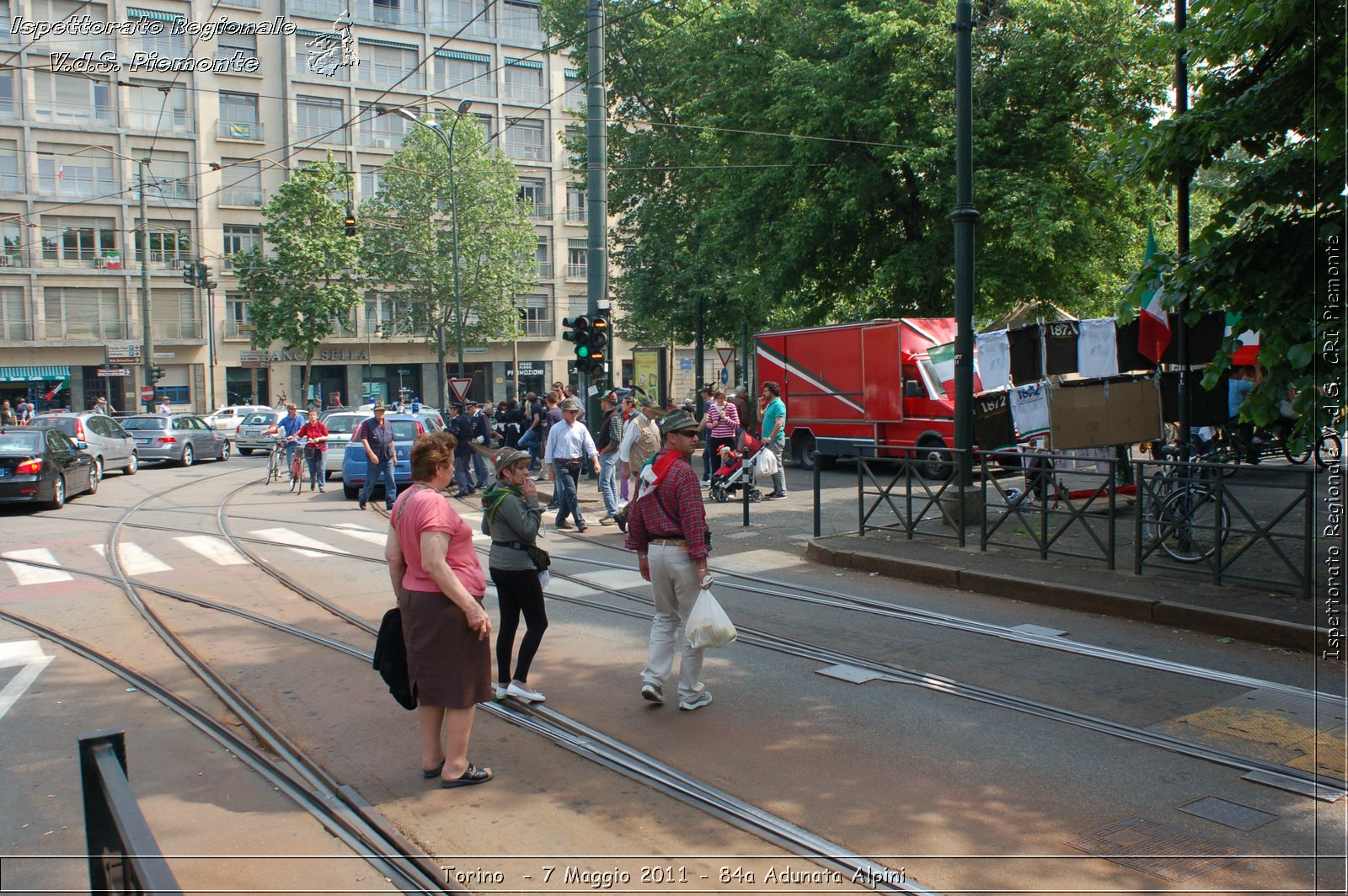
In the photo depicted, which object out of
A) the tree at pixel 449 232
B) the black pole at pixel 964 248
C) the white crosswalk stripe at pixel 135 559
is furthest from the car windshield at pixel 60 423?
the tree at pixel 449 232

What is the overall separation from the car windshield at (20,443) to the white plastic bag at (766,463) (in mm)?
12109

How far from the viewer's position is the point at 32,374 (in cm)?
4850

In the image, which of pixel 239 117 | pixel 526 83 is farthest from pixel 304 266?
pixel 526 83

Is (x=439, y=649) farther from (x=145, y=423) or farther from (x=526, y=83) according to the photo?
(x=526, y=83)

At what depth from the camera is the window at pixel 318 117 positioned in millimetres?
52216

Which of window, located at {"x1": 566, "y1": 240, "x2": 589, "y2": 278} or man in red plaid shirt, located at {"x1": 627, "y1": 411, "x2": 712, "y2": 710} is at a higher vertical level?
window, located at {"x1": 566, "y1": 240, "x2": 589, "y2": 278}

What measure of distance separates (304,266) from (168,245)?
11705mm

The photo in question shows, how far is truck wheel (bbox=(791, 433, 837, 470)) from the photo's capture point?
22828mm

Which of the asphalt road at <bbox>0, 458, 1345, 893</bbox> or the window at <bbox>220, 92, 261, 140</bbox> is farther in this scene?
the window at <bbox>220, 92, 261, 140</bbox>

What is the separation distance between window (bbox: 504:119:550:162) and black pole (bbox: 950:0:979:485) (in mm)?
48672

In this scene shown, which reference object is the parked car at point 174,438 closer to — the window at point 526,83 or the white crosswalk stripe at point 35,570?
the white crosswalk stripe at point 35,570

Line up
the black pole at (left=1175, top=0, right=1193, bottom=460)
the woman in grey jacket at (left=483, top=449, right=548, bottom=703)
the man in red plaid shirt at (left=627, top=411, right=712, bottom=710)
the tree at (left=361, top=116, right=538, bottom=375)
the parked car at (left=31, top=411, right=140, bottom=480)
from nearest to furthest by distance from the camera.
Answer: the man in red plaid shirt at (left=627, top=411, right=712, bottom=710) → the woman in grey jacket at (left=483, top=449, right=548, bottom=703) → the black pole at (left=1175, top=0, right=1193, bottom=460) → the parked car at (left=31, top=411, right=140, bottom=480) → the tree at (left=361, top=116, right=538, bottom=375)

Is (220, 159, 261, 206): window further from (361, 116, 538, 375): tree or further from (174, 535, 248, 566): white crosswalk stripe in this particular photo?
(174, 535, 248, 566): white crosswalk stripe

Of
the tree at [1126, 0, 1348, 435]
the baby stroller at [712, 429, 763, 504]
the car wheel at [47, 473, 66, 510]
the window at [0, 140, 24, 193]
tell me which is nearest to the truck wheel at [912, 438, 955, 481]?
the tree at [1126, 0, 1348, 435]
